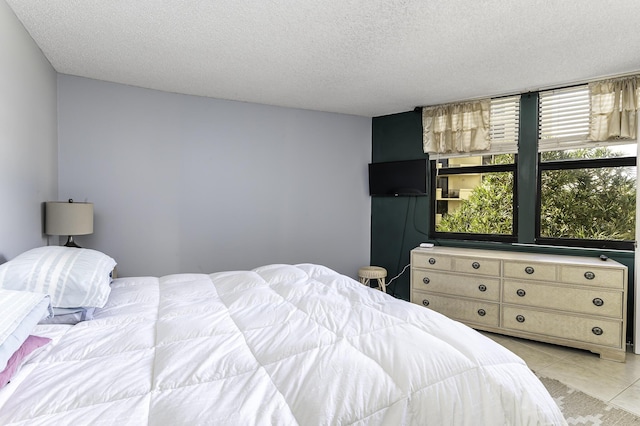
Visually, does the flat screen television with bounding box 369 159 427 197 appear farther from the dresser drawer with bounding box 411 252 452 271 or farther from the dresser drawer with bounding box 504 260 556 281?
the dresser drawer with bounding box 504 260 556 281

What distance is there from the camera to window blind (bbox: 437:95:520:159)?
11.5 ft

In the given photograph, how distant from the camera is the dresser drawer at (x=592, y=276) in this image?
2686mm

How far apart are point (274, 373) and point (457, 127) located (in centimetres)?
345

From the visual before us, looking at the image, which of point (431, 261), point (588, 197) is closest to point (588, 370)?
point (431, 261)

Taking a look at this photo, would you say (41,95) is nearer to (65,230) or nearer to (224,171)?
(65,230)

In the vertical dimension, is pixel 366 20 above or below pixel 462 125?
above

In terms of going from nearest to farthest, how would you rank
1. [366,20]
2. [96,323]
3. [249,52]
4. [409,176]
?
[96,323], [366,20], [249,52], [409,176]

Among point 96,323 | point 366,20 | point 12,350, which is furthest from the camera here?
point 366,20

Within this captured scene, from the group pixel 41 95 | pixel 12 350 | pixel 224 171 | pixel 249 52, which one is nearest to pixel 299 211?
pixel 224 171

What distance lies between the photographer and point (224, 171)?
3674 millimetres

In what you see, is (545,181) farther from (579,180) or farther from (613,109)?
(613,109)

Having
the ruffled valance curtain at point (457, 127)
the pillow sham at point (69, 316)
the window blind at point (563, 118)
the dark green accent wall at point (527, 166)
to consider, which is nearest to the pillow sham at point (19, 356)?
the pillow sham at point (69, 316)

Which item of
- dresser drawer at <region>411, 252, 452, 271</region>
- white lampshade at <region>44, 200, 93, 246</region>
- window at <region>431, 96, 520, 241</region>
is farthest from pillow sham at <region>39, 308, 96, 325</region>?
window at <region>431, 96, 520, 241</region>

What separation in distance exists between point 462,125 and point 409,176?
787 mm
